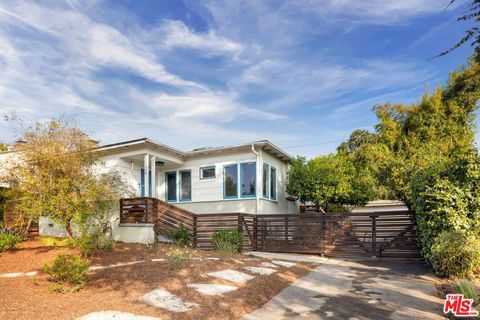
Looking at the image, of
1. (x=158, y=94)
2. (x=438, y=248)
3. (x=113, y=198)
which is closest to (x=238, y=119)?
(x=158, y=94)

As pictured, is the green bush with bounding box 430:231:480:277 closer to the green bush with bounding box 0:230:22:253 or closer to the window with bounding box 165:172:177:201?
the green bush with bounding box 0:230:22:253

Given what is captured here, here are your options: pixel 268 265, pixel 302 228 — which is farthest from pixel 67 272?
pixel 302 228

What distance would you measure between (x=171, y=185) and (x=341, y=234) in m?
8.57

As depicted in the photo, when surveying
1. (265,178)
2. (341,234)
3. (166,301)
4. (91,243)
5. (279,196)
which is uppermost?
(265,178)

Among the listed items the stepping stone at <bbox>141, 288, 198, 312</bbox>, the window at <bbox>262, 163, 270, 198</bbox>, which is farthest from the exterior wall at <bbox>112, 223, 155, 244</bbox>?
the stepping stone at <bbox>141, 288, 198, 312</bbox>

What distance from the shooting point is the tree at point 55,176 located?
916 cm

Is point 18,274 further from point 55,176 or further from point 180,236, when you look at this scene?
point 180,236

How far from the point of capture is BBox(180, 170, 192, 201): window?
15605 millimetres

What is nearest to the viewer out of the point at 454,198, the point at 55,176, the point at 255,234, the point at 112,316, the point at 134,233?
the point at 112,316

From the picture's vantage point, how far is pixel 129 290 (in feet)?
18.4

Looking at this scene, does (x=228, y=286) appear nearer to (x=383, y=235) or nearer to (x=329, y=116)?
(x=383, y=235)

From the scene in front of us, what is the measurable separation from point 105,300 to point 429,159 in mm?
11949

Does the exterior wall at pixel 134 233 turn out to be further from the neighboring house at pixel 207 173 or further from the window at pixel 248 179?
the window at pixel 248 179

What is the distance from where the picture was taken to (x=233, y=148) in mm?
14148
